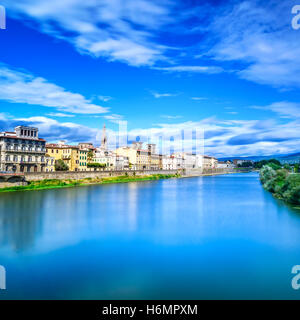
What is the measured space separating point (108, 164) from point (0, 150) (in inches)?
701

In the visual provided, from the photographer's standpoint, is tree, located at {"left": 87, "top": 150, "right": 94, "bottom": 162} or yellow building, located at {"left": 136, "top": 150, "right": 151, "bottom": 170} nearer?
tree, located at {"left": 87, "top": 150, "right": 94, "bottom": 162}

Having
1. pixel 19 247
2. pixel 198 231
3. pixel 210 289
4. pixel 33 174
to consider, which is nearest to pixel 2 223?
pixel 19 247

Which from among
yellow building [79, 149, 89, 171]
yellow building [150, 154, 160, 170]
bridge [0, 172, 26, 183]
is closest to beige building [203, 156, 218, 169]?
yellow building [150, 154, 160, 170]

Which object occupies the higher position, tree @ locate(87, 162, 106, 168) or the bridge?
tree @ locate(87, 162, 106, 168)

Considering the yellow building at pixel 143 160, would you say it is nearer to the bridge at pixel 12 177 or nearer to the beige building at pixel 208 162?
the beige building at pixel 208 162

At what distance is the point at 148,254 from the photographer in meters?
7.40

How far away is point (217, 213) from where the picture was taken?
1300 cm

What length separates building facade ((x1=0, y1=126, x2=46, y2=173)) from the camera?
23391 millimetres

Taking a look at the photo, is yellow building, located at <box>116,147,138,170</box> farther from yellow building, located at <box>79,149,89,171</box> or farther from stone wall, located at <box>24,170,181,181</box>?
yellow building, located at <box>79,149,89,171</box>

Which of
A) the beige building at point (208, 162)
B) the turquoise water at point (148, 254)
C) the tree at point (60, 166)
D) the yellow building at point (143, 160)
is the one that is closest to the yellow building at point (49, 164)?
the tree at point (60, 166)

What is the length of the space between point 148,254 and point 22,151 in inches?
822

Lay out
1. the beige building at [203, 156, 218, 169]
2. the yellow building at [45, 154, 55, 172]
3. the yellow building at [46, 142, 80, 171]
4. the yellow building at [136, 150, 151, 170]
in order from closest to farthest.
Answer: the yellow building at [45, 154, 55, 172], the yellow building at [46, 142, 80, 171], the yellow building at [136, 150, 151, 170], the beige building at [203, 156, 218, 169]

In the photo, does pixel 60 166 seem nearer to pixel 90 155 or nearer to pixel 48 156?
pixel 48 156

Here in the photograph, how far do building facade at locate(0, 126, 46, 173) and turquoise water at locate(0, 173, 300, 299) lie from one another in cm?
1217
